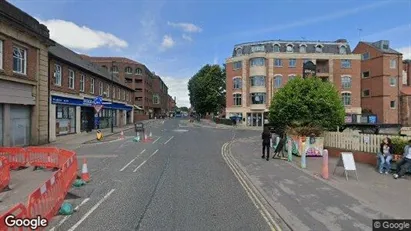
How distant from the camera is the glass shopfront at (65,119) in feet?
88.2

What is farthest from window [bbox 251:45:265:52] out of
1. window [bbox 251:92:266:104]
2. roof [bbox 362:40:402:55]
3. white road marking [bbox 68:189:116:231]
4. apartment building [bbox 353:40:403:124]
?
white road marking [bbox 68:189:116:231]

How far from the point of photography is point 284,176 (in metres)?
11.0

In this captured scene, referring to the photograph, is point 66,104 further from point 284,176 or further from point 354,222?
point 354,222

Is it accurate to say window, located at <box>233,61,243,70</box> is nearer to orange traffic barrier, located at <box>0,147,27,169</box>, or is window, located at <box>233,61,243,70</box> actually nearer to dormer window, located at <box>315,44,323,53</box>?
dormer window, located at <box>315,44,323,53</box>

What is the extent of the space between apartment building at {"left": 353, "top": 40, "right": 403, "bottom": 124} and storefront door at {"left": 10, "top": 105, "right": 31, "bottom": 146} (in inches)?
2034

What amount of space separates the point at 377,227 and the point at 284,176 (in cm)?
509

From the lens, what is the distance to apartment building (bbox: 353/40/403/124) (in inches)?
2053

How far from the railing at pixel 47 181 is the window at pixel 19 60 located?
853 cm

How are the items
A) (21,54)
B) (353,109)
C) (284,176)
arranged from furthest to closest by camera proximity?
(353,109) < (21,54) < (284,176)

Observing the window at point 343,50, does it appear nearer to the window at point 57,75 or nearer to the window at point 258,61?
the window at point 258,61

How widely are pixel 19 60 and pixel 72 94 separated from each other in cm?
996

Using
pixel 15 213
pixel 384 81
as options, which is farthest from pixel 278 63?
pixel 15 213

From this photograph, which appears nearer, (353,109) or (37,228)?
(37,228)

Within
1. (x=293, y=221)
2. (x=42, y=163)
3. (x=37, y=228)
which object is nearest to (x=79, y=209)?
(x=37, y=228)
